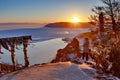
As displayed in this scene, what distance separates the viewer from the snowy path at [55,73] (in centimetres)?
1189

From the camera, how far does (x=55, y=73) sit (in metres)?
12.5

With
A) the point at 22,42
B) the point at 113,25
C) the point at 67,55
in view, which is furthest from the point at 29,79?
the point at 113,25

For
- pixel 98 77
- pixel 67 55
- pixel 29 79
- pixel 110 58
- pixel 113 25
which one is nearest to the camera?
pixel 29 79

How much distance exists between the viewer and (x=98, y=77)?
40.9ft

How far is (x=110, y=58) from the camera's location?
1469cm

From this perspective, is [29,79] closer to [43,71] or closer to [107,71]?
[43,71]

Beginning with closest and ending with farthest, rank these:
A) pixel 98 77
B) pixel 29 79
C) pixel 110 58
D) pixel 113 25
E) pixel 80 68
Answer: pixel 29 79, pixel 98 77, pixel 80 68, pixel 110 58, pixel 113 25

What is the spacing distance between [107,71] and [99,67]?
63cm

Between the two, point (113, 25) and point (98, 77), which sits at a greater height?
point (113, 25)

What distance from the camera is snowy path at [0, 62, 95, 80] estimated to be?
39.0 ft

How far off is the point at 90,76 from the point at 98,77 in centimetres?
39

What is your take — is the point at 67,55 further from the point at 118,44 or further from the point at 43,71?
the point at 43,71

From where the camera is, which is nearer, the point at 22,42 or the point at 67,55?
the point at 22,42

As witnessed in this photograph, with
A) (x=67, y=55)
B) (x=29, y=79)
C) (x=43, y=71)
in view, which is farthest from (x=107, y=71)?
(x=67, y=55)
